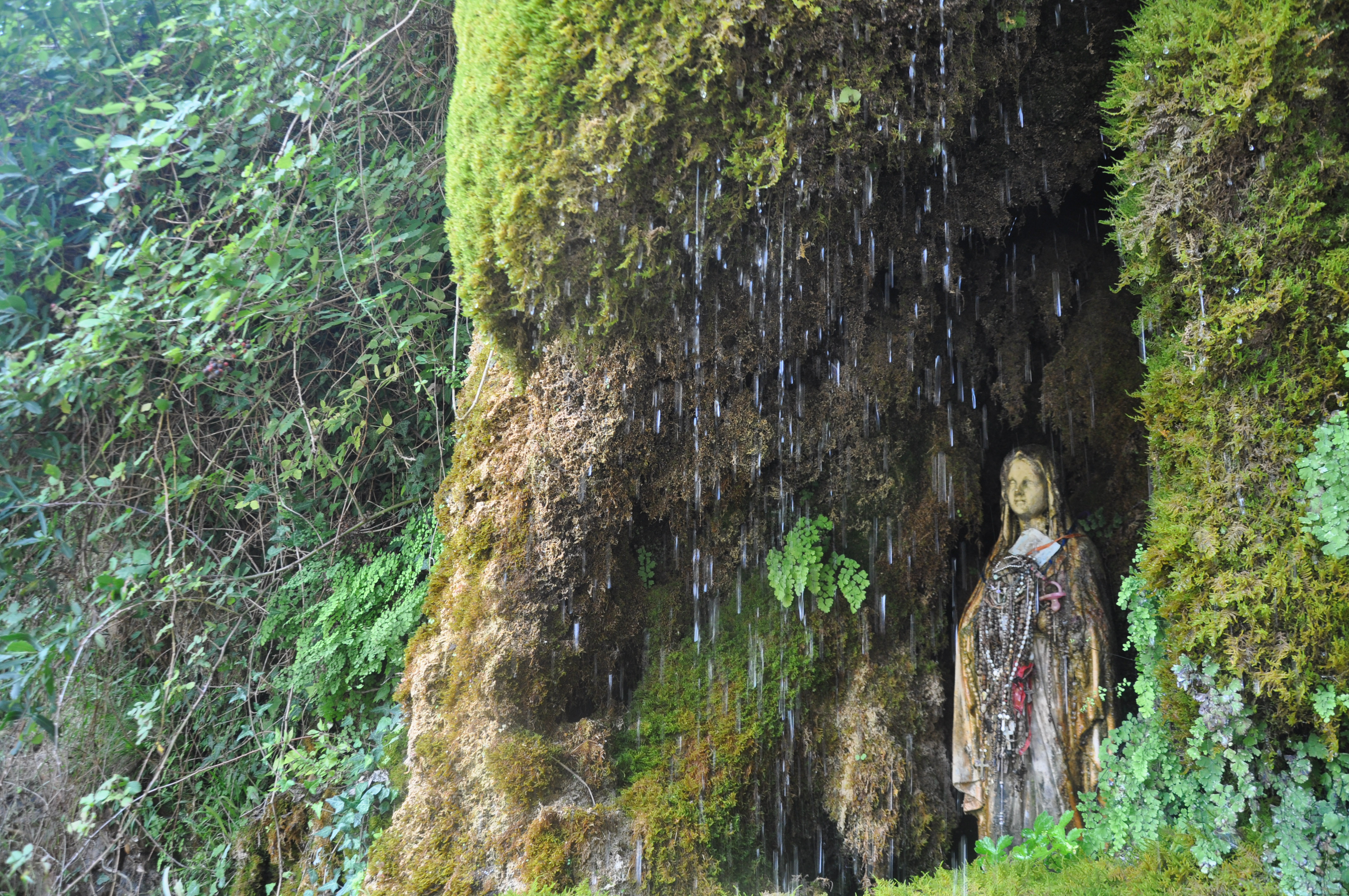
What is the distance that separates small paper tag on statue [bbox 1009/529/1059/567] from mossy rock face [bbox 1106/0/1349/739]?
114 cm

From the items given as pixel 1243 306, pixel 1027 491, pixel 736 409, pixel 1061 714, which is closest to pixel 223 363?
pixel 736 409

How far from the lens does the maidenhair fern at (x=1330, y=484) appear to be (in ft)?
7.94

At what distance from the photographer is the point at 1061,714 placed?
3.86 metres

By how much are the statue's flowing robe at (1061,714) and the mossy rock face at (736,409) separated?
1.38 ft

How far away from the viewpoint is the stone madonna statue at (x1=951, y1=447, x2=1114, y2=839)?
3.79 m

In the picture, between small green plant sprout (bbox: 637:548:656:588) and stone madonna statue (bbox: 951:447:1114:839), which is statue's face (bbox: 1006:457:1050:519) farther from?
small green plant sprout (bbox: 637:548:656:588)

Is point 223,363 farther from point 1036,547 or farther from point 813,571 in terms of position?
point 1036,547

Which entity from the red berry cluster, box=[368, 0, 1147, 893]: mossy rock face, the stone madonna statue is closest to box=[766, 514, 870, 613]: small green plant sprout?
box=[368, 0, 1147, 893]: mossy rock face

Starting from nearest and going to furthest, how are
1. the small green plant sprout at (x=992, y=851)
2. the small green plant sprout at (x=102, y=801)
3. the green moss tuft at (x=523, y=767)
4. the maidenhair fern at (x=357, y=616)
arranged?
the small green plant sprout at (x=992, y=851), the green moss tuft at (x=523, y=767), the small green plant sprout at (x=102, y=801), the maidenhair fern at (x=357, y=616)

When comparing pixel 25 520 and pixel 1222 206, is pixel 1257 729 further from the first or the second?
pixel 25 520

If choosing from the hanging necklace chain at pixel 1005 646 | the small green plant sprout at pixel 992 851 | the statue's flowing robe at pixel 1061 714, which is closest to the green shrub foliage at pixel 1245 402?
the small green plant sprout at pixel 992 851

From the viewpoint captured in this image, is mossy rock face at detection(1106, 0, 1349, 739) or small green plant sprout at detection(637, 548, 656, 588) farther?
small green plant sprout at detection(637, 548, 656, 588)

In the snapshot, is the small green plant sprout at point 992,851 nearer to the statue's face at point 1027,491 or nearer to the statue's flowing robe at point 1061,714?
the statue's flowing robe at point 1061,714

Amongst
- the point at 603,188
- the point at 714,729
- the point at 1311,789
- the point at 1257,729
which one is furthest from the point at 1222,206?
the point at 714,729
